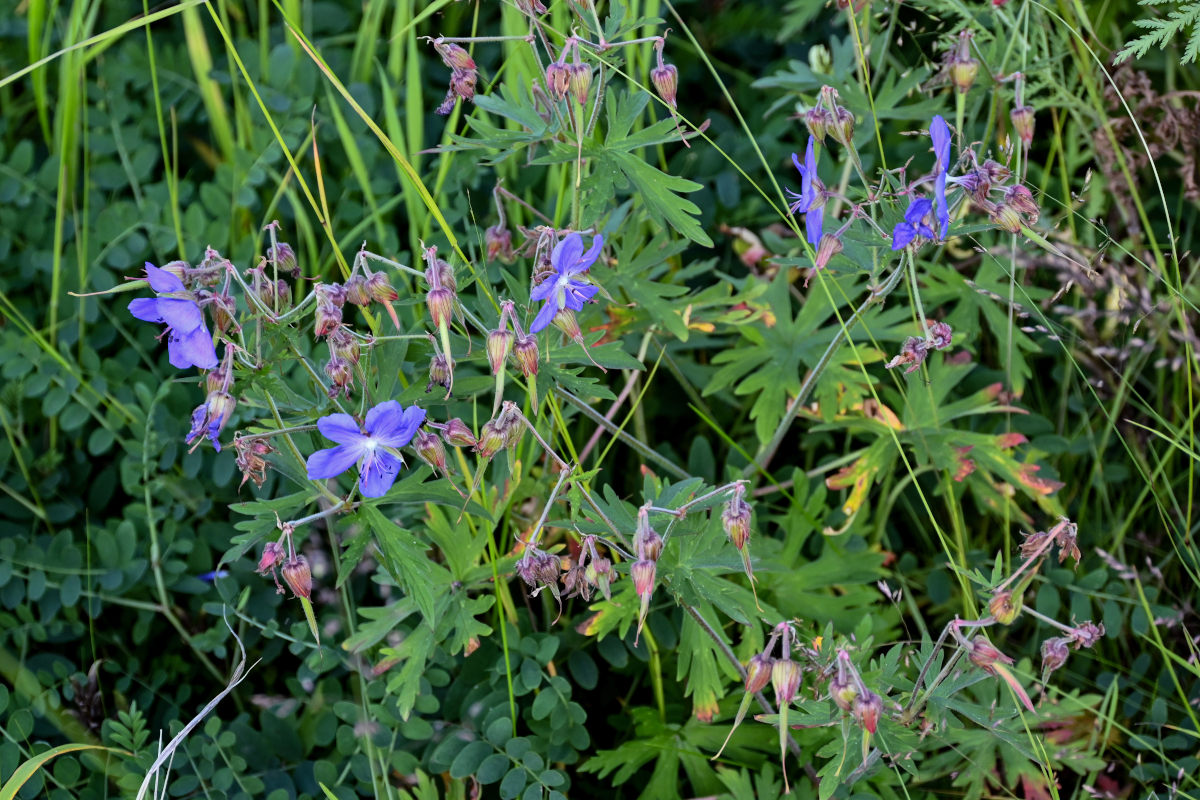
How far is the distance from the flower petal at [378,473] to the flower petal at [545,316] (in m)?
0.24

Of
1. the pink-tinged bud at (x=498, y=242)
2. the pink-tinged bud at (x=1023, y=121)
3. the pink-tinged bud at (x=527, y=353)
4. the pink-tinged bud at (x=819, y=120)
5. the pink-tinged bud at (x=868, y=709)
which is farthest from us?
the pink-tinged bud at (x=498, y=242)

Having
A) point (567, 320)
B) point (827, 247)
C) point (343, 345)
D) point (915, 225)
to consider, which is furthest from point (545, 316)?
point (915, 225)

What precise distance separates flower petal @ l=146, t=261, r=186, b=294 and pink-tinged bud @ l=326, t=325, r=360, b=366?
18 cm

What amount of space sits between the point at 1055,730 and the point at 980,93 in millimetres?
1171

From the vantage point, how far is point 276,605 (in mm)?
2061

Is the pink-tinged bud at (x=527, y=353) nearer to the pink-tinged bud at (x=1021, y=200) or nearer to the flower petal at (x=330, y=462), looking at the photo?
the flower petal at (x=330, y=462)

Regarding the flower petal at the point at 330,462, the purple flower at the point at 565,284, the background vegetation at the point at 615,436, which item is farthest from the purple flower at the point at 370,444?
the purple flower at the point at 565,284

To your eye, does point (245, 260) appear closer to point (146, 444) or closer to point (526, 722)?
point (146, 444)

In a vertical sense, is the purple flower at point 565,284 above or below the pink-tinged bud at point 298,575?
above

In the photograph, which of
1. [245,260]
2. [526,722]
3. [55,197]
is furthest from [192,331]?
[55,197]

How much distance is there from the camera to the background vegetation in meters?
1.64

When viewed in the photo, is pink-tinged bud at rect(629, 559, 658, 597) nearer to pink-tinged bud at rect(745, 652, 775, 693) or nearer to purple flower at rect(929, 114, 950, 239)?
pink-tinged bud at rect(745, 652, 775, 693)

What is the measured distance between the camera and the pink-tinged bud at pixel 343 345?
4.33 ft

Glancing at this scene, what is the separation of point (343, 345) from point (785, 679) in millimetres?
652
